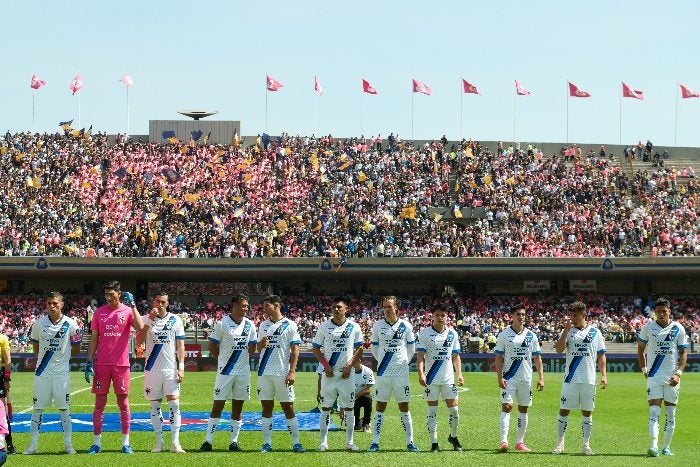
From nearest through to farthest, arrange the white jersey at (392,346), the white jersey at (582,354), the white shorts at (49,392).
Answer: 1. the white shorts at (49,392)
2. the white jersey at (392,346)
3. the white jersey at (582,354)

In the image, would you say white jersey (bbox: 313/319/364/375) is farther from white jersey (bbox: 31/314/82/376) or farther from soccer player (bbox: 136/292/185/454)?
white jersey (bbox: 31/314/82/376)

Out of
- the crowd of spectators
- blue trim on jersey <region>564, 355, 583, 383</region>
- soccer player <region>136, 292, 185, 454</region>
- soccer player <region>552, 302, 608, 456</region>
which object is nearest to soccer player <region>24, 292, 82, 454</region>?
soccer player <region>136, 292, 185, 454</region>

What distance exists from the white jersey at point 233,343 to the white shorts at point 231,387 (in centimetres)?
8

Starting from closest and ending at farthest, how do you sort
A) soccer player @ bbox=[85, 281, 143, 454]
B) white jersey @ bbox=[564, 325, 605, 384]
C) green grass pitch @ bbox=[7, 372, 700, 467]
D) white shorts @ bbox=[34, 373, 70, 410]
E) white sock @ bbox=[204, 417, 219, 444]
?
green grass pitch @ bbox=[7, 372, 700, 467] → soccer player @ bbox=[85, 281, 143, 454] → white shorts @ bbox=[34, 373, 70, 410] → white sock @ bbox=[204, 417, 219, 444] → white jersey @ bbox=[564, 325, 605, 384]

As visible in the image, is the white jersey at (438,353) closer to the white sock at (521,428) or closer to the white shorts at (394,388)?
the white shorts at (394,388)

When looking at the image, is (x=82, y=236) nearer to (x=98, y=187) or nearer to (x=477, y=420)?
(x=98, y=187)

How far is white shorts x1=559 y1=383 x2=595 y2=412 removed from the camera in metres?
16.5

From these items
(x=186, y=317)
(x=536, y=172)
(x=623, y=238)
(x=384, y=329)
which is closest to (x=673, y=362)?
(x=384, y=329)

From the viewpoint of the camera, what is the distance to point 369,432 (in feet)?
63.6

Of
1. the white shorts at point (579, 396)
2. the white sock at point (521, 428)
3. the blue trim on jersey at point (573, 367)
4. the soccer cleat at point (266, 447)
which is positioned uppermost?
the blue trim on jersey at point (573, 367)

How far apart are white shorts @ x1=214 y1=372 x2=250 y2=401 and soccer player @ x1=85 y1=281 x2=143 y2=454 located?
146 centimetres

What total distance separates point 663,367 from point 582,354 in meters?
1.35

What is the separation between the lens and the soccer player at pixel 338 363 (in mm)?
16328

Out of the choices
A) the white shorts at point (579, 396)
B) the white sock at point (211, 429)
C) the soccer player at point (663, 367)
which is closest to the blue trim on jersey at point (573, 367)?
the white shorts at point (579, 396)
